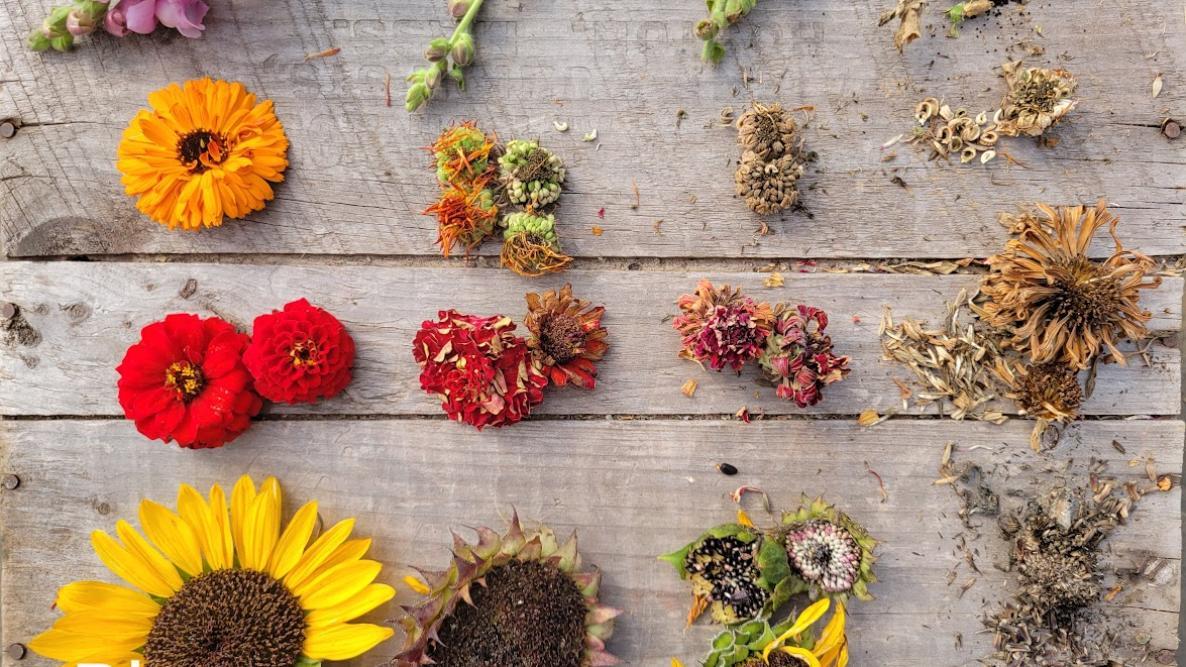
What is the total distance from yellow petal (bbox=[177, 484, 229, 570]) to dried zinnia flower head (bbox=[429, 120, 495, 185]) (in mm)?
804

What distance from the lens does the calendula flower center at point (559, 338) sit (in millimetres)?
1377

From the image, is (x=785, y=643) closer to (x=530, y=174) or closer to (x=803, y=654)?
(x=803, y=654)

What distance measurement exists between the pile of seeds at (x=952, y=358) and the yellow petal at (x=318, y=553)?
1169 millimetres

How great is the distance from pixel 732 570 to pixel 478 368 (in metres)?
0.64

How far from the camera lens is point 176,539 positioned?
54.8 inches

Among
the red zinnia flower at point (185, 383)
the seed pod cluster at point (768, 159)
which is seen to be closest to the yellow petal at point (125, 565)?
the red zinnia flower at point (185, 383)

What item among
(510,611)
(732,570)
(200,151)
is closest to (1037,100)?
(732,570)

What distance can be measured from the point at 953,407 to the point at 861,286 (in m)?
0.32

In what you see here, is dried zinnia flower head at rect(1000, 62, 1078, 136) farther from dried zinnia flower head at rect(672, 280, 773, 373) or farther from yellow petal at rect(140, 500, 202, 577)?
yellow petal at rect(140, 500, 202, 577)

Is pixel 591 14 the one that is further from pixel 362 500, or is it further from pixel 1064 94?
pixel 362 500

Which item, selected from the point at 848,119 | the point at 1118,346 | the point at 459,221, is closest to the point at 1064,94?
the point at 848,119

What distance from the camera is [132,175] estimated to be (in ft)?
4.50

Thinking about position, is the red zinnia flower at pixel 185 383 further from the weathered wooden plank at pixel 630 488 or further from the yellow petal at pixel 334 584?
the yellow petal at pixel 334 584

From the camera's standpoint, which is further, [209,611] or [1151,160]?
[1151,160]
